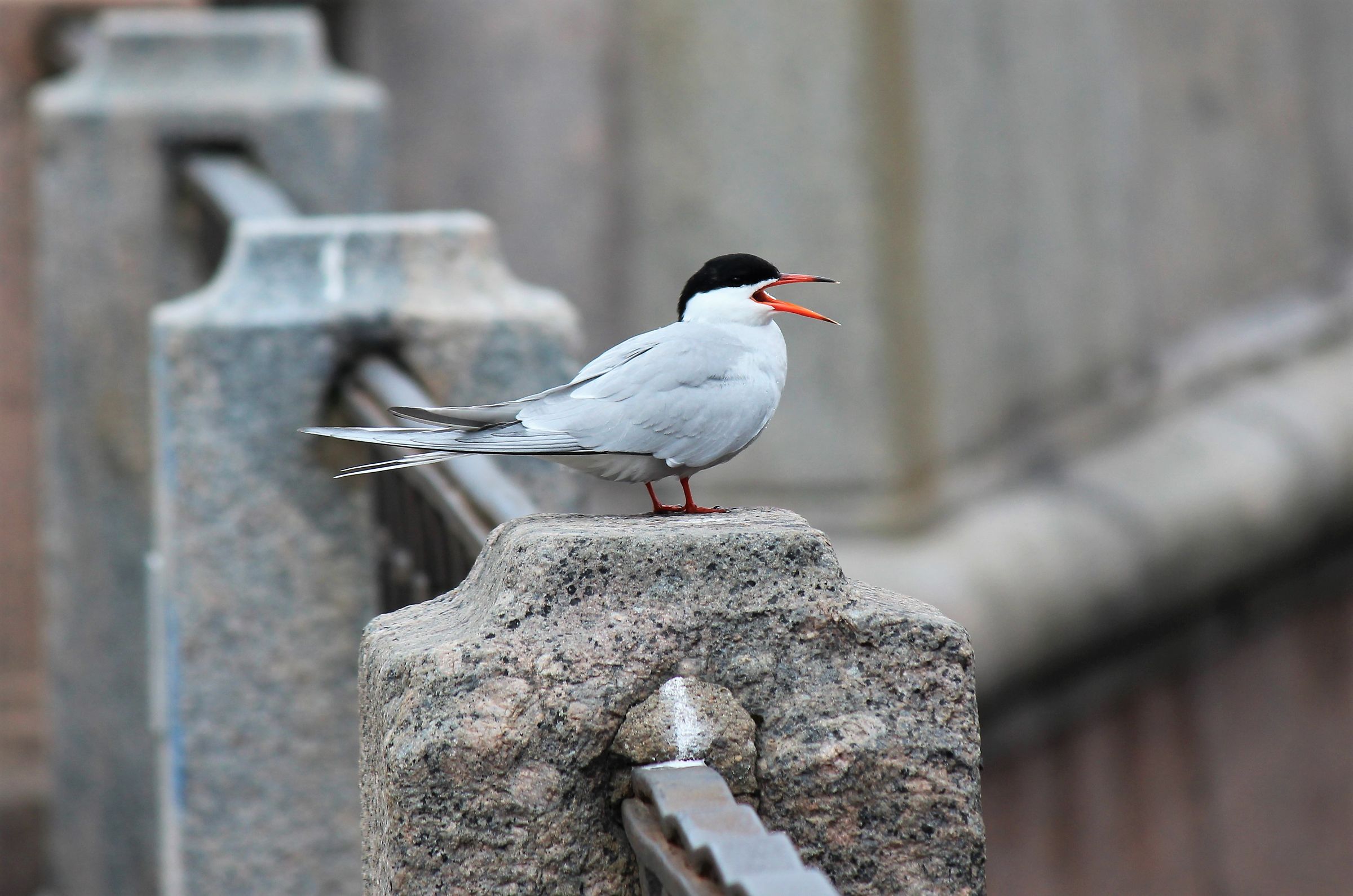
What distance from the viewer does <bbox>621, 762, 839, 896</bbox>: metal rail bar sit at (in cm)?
114

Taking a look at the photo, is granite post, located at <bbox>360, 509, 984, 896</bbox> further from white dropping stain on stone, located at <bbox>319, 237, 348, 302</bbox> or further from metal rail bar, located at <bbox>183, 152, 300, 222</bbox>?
metal rail bar, located at <bbox>183, 152, 300, 222</bbox>

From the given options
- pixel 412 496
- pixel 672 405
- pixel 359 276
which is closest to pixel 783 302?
pixel 672 405

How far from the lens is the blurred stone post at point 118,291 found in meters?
3.41

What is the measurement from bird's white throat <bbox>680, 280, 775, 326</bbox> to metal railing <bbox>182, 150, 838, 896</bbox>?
35cm

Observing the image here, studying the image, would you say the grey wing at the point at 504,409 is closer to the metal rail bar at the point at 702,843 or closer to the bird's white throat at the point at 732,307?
the bird's white throat at the point at 732,307

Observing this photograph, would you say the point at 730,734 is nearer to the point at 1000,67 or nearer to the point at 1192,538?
the point at 1000,67

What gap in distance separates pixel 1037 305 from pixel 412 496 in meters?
4.03

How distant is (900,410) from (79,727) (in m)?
2.92

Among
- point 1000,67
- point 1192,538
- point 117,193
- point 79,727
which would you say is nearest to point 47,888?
point 79,727

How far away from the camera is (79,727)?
3.53 m

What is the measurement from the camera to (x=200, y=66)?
357 cm

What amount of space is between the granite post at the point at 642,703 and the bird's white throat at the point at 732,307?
1.07 ft

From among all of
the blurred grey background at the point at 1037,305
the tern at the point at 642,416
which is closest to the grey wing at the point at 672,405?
the tern at the point at 642,416

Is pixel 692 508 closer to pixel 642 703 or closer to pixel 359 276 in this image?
pixel 642 703
